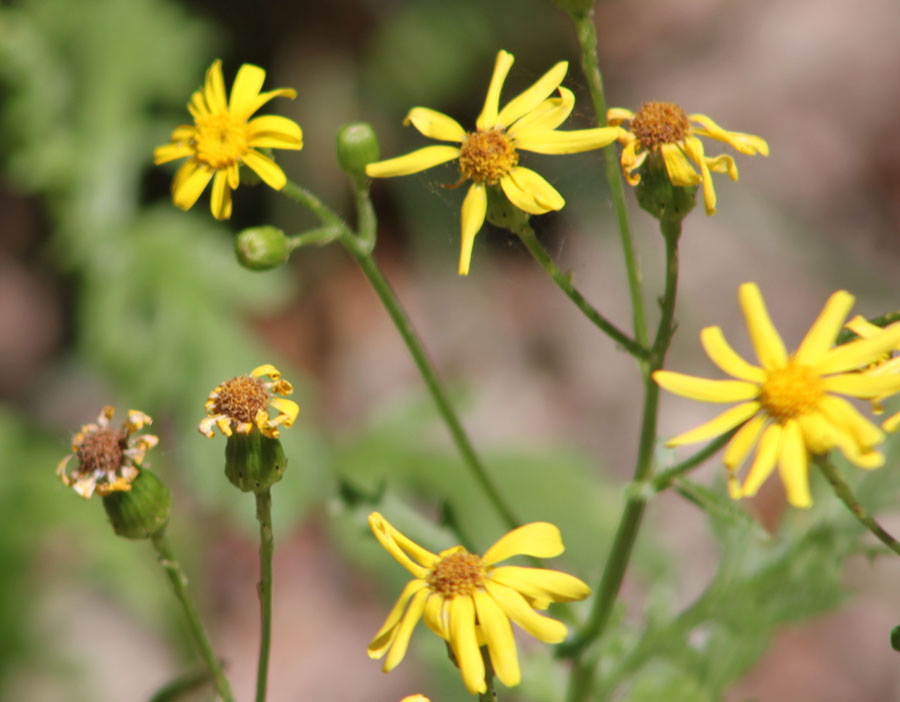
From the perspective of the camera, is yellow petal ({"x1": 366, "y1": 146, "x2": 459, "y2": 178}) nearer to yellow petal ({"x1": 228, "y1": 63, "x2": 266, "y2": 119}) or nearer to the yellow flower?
yellow petal ({"x1": 228, "y1": 63, "x2": 266, "y2": 119})

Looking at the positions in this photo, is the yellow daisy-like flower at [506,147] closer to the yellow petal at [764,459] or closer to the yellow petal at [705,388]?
the yellow petal at [705,388]

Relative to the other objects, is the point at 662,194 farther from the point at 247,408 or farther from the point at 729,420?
the point at 247,408

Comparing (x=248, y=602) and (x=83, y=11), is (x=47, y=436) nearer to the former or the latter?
(x=248, y=602)

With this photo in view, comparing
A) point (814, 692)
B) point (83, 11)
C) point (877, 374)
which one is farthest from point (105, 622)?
point (877, 374)

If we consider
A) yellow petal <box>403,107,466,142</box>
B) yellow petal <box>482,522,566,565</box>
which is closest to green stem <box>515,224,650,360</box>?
yellow petal <box>403,107,466,142</box>

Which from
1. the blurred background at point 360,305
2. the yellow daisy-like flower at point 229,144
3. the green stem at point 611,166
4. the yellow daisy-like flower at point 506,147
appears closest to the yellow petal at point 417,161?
the yellow daisy-like flower at point 506,147

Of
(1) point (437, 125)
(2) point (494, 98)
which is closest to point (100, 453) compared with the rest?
(1) point (437, 125)

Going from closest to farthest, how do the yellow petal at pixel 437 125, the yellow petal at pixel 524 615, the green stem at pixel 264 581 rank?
the yellow petal at pixel 524 615 < the green stem at pixel 264 581 < the yellow petal at pixel 437 125
